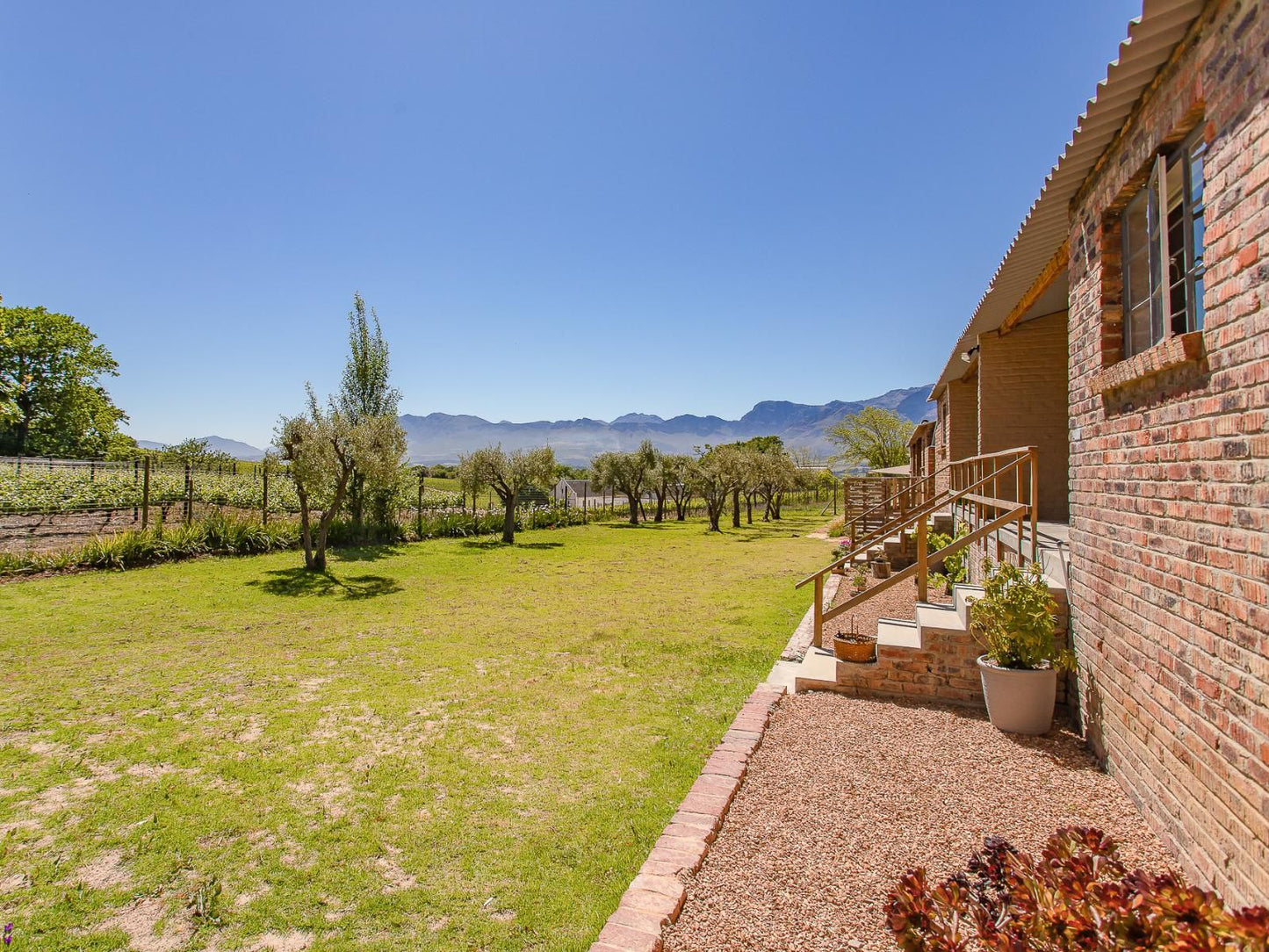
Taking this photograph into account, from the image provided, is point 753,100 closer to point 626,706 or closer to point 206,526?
point 626,706

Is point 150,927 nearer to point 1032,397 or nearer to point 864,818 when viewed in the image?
point 864,818

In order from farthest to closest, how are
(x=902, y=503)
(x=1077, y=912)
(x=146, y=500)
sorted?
(x=146, y=500)
(x=902, y=503)
(x=1077, y=912)

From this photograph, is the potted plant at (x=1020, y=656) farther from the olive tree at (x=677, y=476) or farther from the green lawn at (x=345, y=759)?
the olive tree at (x=677, y=476)

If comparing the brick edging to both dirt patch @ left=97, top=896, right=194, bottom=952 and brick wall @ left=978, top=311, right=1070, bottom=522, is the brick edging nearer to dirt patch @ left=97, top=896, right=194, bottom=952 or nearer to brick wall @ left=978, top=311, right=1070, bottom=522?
dirt patch @ left=97, top=896, right=194, bottom=952

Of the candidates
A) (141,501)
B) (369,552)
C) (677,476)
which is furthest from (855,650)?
(677,476)

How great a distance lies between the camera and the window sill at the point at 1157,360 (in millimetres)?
2338

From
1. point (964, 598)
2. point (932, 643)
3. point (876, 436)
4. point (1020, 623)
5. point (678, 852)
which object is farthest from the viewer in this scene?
point (876, 436)

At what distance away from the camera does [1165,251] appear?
2.87 m

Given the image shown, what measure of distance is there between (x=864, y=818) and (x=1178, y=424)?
2484mm

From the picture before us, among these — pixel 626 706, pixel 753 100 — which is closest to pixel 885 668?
pixel 626 706

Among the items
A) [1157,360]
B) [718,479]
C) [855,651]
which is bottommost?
[855,651]

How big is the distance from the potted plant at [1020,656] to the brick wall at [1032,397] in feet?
17.7

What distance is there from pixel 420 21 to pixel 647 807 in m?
10.6

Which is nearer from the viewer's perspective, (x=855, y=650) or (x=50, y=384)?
(x=855, y=650)
